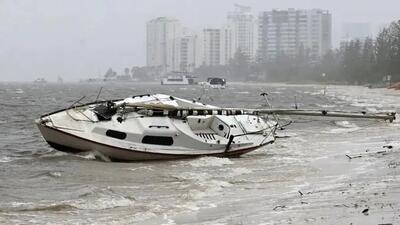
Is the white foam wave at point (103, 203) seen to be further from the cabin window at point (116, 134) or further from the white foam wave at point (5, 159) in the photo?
the white foam wave at point (5, 159)

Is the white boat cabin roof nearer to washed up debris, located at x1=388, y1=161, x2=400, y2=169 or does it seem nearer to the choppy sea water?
the choppy sea water

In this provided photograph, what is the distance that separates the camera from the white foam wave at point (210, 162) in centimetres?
2475

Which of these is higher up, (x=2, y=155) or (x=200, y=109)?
(x=200, y=109)

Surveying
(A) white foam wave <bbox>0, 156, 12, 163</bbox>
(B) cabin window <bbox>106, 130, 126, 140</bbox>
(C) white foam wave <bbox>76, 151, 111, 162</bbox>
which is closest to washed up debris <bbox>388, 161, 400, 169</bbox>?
(B) cabin window <bbox>106, 130, 126, 140</bbox>

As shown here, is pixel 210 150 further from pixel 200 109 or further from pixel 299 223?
pixel 299 223

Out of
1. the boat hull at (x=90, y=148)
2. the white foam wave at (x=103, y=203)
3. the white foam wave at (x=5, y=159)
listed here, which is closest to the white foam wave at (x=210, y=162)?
the boat hull at (x=90, y=148)

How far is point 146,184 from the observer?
2023 cm

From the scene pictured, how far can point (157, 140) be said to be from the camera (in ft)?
85.0

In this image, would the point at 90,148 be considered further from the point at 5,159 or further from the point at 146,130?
the point at 5,159

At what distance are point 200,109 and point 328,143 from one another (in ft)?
28.4

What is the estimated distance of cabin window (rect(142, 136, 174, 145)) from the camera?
84.0ft

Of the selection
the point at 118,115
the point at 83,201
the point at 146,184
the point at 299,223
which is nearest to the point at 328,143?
the point at 118,115

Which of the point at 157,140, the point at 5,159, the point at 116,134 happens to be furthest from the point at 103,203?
the point at 5,159

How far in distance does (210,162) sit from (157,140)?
7.55 feet
